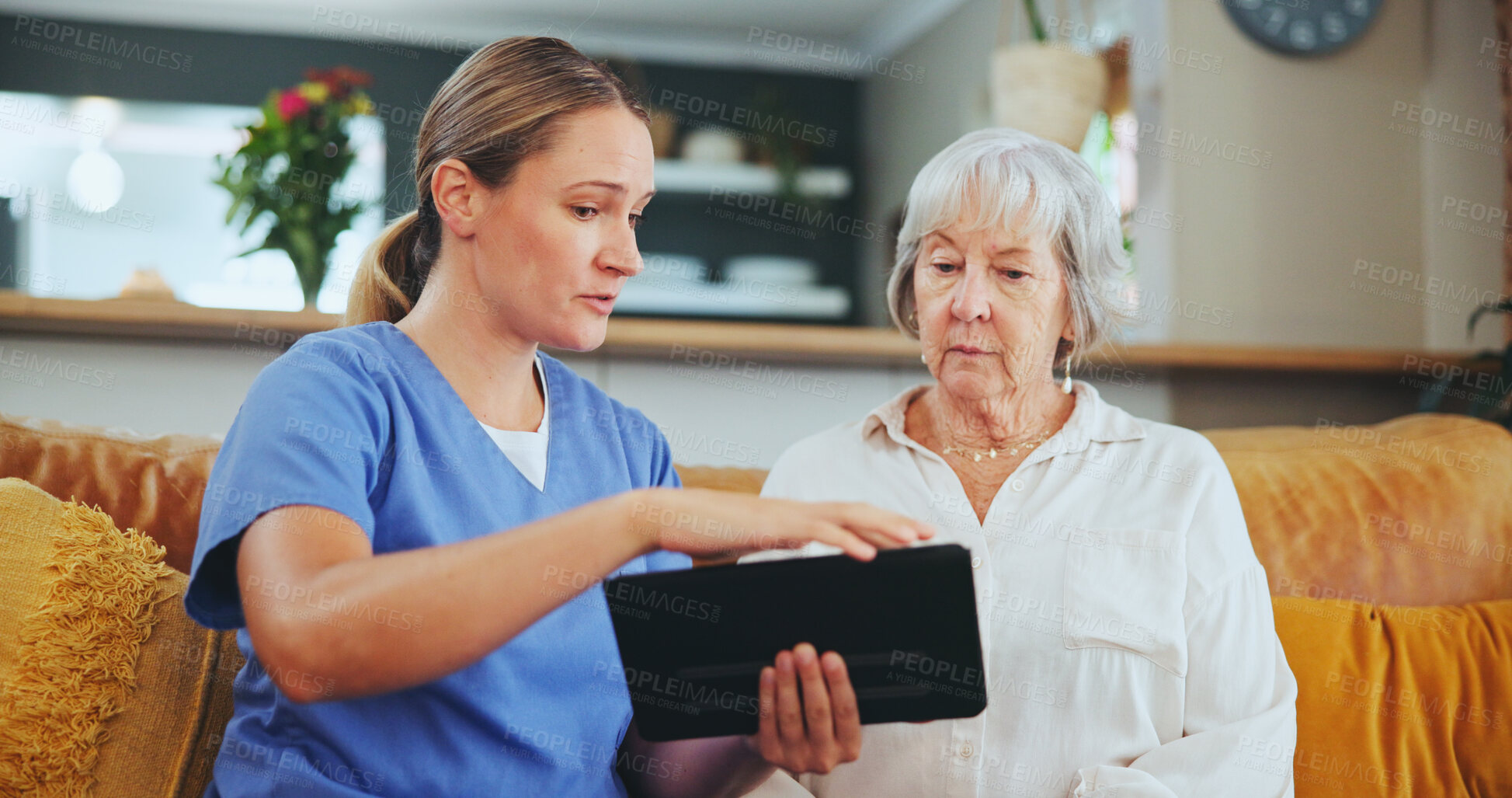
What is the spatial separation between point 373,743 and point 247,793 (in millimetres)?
111

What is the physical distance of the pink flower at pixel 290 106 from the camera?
6.80ft

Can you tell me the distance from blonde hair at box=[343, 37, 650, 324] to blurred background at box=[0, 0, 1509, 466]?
94 millimetres

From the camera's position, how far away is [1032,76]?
2.39m

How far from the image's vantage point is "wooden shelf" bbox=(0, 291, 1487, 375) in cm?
176

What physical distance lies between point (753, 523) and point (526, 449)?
1.24 feet

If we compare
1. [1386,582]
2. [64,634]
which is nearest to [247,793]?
[64,634]

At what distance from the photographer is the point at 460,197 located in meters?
1.07

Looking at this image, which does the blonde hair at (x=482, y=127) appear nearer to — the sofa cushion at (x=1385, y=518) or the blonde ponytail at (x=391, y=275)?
the blonde ponytail at (x=391, y=275)

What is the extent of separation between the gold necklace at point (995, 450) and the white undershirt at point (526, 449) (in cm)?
53

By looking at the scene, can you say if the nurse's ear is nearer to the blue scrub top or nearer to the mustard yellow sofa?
the blue scrub top

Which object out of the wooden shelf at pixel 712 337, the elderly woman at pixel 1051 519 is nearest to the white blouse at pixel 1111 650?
the elderly woman at pixel 1051 519

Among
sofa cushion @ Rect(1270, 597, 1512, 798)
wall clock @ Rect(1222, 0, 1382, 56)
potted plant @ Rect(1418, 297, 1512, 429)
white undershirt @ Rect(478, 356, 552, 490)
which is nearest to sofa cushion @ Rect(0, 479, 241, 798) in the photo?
white undershirt @ Rect(478, 356, 552, 490)

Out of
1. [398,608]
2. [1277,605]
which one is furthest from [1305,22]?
[398,608]

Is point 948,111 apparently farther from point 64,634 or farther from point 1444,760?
point 64,634
